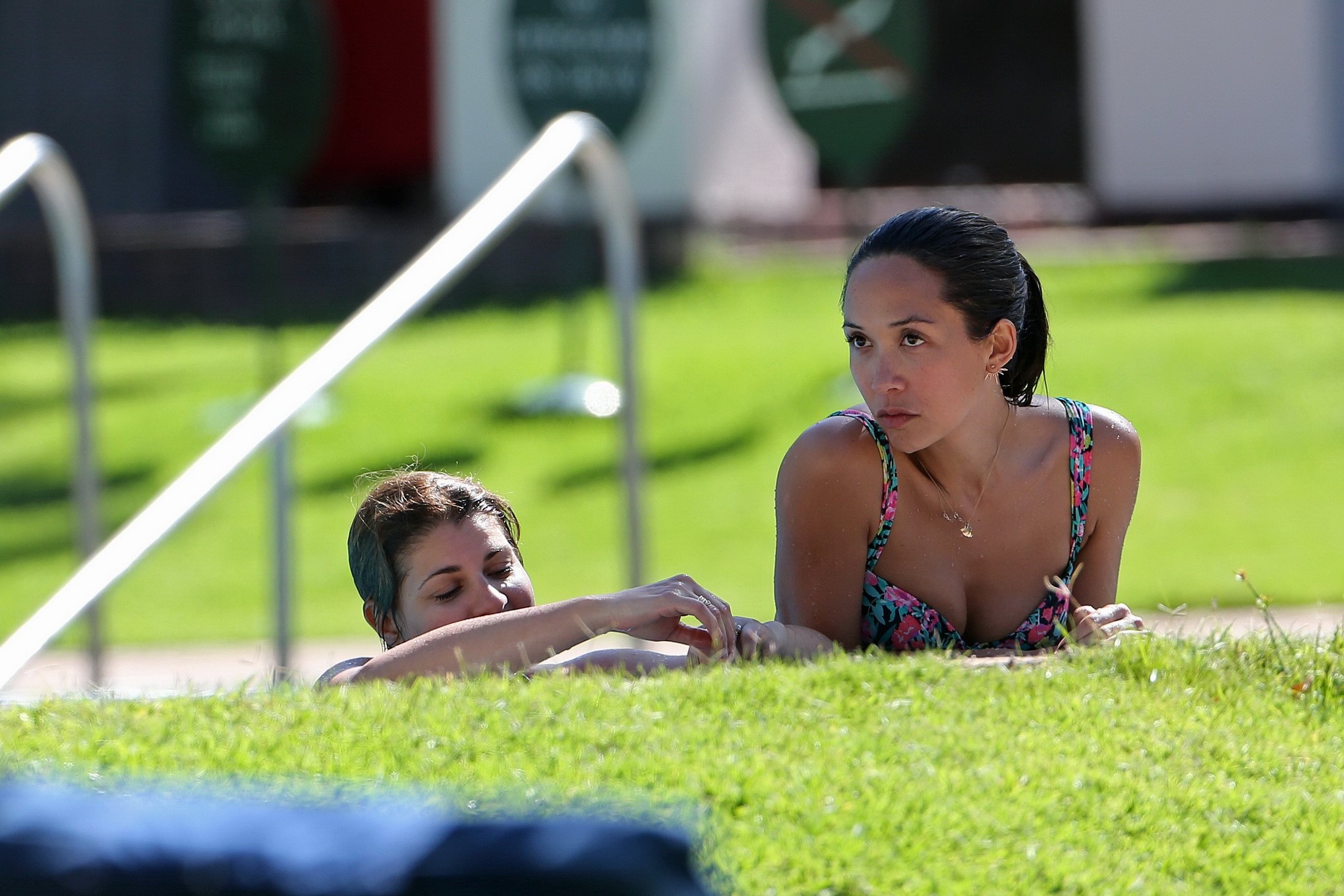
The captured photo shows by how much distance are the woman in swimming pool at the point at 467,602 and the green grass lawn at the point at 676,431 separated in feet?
14.7

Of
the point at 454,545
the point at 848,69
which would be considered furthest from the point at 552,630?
the point at 848,69

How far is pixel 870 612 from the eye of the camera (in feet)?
9.88

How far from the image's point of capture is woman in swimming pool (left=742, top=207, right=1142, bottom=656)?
288 cm

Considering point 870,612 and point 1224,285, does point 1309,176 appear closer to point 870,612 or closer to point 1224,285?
point 1224,285

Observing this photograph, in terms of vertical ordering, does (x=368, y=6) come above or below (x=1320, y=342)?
above

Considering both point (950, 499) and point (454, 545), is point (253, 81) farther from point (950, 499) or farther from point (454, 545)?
point (950, 499)

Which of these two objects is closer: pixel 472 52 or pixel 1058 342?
pixel 1058 342

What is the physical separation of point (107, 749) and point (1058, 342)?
982 cm

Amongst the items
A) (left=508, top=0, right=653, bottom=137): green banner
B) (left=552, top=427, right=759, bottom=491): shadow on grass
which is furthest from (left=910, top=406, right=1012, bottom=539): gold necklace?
(left=508, top=0, right=653, bottom=137): green banner

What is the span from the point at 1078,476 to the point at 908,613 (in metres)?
0.40

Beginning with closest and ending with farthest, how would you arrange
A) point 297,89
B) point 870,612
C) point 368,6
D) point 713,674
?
1. point 713,674
2. point 870,612
3. point 297,89
4. point 368,6

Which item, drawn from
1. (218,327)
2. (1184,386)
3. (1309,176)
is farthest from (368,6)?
(1309,176)

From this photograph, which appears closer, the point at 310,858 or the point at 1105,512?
the point at 310,858

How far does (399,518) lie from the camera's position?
2881mm
